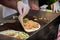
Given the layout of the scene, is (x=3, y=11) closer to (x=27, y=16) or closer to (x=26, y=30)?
(x=27, y=16)

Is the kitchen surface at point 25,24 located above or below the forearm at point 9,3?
below

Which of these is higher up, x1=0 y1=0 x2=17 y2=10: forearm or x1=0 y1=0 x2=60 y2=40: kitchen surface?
x1=0 y1=0 x2=17 y2=10: forearm

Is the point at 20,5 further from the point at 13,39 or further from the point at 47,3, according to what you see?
the point at 47,3

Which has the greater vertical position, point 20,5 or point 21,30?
point 20,5

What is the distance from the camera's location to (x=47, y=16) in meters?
1.05

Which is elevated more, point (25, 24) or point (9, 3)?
point (9, 3)

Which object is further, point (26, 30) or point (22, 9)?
point (22, 9)

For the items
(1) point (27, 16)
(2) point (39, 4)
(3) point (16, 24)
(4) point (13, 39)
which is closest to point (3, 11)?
(1) point (27, 16)

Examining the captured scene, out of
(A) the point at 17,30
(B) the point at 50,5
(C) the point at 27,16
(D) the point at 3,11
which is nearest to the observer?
(A) the point at 17,30

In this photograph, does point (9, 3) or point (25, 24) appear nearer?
point (25, 24)

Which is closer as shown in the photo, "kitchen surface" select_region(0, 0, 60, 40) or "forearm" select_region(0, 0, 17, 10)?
"kitchen surface" select_region(0, 0, 60, 40)

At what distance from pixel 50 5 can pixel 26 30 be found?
31.7 inches

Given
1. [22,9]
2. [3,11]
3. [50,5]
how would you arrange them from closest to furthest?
[22,9] < [3,11] < [50,5]

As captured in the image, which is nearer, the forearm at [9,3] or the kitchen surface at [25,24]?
the kitchen surface at [25,24]
